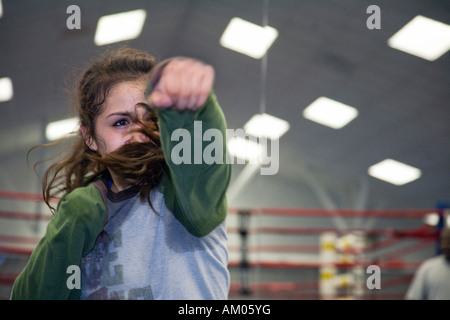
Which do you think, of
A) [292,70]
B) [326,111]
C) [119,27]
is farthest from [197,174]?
[326,111]

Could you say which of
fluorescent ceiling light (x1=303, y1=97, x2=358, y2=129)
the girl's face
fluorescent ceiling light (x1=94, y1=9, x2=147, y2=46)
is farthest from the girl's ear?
fluorescent ceiling light (x1=303, y1=97, x2=358, y2=129)

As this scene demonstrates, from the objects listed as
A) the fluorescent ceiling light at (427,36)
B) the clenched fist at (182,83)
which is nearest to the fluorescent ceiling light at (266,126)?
the fluorescent ceiling light at (427,36)

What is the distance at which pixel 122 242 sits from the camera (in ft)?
0.94

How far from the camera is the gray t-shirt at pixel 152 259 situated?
277 mm

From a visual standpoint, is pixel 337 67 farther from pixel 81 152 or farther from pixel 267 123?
pixel 81 152

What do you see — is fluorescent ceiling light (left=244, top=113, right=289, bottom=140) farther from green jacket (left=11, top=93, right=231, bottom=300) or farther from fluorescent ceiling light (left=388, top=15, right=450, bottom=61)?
green jacket (left=11, top=93, right=231, bottom=300)

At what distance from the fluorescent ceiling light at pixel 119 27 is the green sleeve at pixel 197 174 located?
32 cm

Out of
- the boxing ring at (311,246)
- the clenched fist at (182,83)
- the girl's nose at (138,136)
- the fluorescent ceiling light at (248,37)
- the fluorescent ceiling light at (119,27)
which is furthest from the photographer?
the boxing ring at (311,246)

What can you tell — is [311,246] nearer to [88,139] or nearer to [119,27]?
[119,27]

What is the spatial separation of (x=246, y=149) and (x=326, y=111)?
19cm

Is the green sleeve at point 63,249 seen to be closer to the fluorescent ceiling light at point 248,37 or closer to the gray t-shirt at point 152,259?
the gray t-shirt at point 152,259

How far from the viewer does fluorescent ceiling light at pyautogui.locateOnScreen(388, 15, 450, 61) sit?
0.64 metres

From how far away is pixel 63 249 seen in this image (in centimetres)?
27

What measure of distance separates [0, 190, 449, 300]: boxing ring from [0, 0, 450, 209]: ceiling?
22cm
